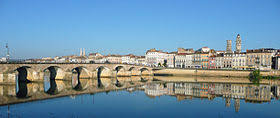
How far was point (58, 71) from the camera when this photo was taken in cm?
5391

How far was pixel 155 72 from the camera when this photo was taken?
81625mm

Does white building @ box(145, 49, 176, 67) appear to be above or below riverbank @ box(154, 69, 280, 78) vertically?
above

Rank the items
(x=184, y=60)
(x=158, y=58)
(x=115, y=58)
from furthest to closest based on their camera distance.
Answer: (x=115, y=58), (x=158, y=58), (x=184, y=60)

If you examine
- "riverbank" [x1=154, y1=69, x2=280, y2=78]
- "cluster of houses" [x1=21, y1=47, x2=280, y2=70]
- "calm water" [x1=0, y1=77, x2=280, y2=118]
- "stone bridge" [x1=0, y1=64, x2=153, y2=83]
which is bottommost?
"calm water" [x1=0, y1=77, x2=280, y2=118]

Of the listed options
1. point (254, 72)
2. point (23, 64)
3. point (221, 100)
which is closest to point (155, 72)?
point (254, 72)

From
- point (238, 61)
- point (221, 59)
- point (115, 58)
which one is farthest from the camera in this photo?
point (115, 58)

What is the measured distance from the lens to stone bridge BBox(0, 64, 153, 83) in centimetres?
4149

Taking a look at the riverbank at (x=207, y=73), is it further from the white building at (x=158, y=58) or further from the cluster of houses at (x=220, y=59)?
the white building at (x=158, y=58)

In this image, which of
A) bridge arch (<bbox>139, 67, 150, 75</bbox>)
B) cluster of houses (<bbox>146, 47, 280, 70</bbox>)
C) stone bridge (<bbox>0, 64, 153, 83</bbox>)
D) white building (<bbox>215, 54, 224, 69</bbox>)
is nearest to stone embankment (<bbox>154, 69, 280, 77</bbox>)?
bridge arch (<bbox>139, 67, 150, 75</bbox>)

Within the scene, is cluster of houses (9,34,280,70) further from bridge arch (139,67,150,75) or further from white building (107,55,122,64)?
white building (107,55,122,64)

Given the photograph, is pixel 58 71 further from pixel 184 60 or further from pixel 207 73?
pixel 184 60

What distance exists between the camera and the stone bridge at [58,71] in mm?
41487

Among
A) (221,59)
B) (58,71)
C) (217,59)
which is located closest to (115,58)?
(217,59)

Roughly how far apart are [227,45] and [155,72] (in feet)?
150
